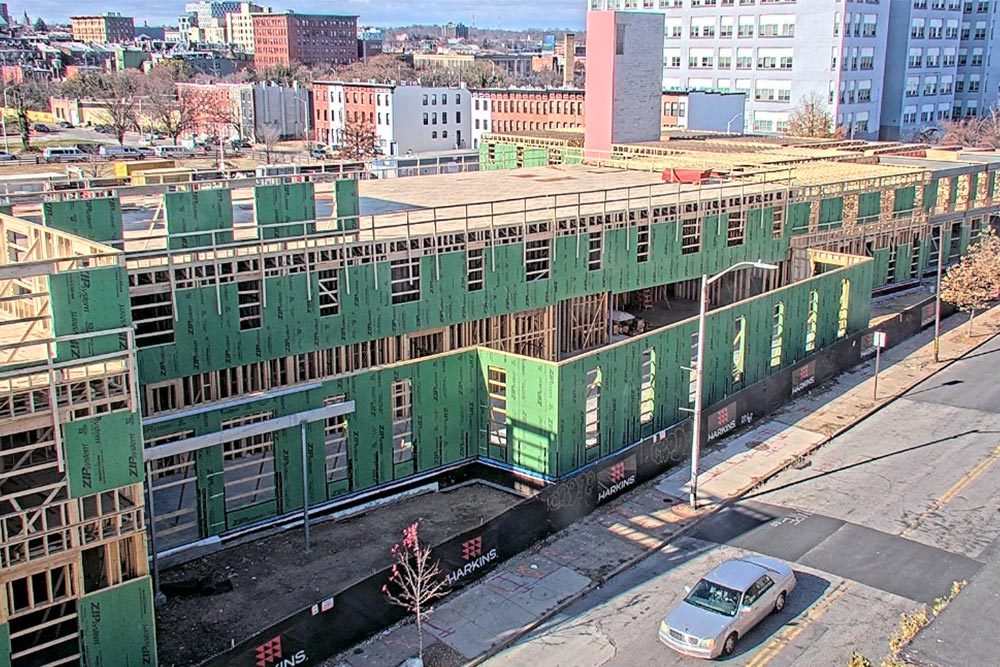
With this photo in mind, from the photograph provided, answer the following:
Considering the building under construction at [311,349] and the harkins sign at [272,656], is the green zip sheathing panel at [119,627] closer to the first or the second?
the building under construction at [311,349]

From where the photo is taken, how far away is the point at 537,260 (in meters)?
31.2

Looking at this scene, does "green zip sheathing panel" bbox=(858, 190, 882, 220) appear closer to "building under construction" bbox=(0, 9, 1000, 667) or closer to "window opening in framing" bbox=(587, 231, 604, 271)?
"building under construction" bbox=(0, 9, 1000, 667)

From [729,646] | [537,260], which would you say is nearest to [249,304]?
[537,260]

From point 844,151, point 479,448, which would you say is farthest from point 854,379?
point 844,151

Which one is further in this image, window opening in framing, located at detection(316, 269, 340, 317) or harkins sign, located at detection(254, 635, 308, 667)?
window opening in framing, located at detection(316, 269, 340, 317)

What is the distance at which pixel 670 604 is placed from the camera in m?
21.0

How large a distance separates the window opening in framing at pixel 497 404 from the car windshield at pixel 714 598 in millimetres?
9027

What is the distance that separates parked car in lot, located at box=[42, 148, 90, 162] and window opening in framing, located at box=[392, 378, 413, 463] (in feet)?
246

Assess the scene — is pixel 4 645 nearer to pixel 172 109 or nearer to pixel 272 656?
pixel 272 656

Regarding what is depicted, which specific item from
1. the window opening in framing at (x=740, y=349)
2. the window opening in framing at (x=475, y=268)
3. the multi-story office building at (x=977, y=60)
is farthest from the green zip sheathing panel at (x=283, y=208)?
the multi-story office building at (x=977, y=60)

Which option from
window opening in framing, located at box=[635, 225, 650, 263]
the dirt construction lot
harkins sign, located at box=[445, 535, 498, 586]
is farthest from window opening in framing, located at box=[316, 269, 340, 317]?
window opening in framing, located at box=[635, 225, 650, 263]

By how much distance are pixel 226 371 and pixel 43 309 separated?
6.51m

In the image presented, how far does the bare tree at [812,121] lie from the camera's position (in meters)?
85.4

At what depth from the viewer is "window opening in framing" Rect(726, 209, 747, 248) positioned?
38.1m
